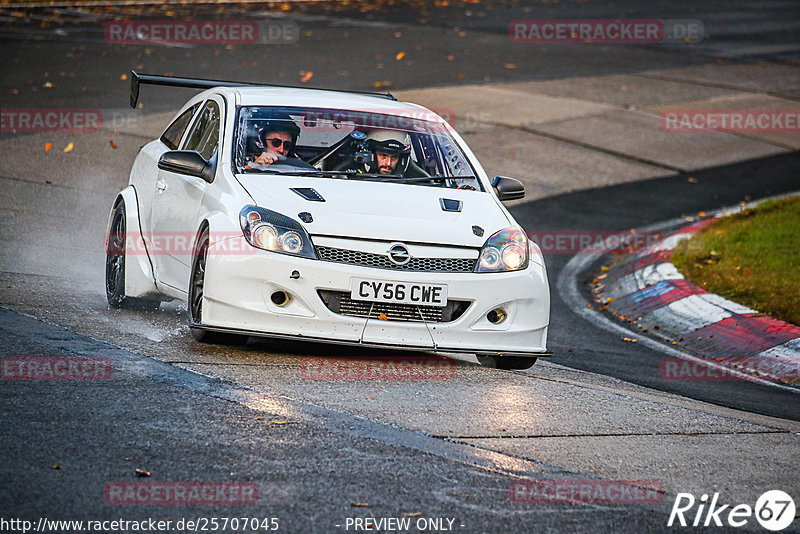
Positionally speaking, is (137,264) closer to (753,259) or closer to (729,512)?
(729,512)

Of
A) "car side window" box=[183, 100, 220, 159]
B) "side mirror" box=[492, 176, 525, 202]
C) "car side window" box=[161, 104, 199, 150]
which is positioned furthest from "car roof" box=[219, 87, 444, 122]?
"side mirror" box=[492, 176, 525, 202]

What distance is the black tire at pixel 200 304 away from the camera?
6.84m

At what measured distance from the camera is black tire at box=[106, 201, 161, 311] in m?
8.22

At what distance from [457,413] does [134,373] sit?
5.16 feet

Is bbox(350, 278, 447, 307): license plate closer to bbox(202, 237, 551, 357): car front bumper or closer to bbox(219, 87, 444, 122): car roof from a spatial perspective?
bbox(202, 237, 551, 357): car front bumper

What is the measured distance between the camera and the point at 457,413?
19.6 ft

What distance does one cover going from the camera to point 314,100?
8078 mm

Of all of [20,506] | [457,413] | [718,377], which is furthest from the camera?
[718,377]

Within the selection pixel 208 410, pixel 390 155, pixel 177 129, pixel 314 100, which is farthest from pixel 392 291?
pixel 177 129

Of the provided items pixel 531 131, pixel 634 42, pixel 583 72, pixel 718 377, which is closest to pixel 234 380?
pixel 718 377

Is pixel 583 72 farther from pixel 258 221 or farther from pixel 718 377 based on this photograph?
pixel 258 221

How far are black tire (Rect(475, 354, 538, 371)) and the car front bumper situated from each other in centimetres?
53

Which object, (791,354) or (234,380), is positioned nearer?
(234,380)

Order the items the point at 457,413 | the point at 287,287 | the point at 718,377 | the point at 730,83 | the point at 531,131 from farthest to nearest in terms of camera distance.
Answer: the point at 730,83
the point at 531,131
the point at 718,377
the point at 287,287
the point at 457,413
